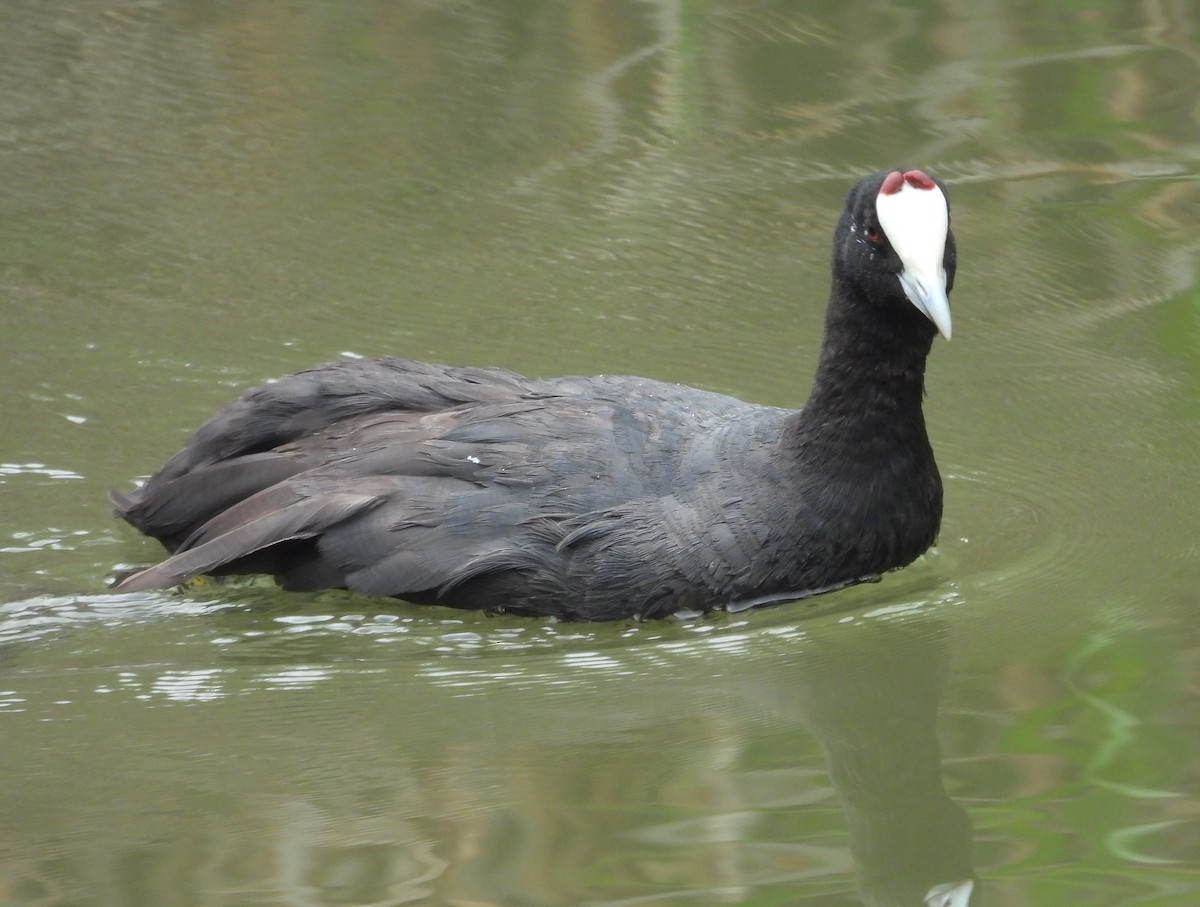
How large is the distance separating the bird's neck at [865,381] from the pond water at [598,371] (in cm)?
43

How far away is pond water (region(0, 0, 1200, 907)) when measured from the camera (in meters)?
3.54

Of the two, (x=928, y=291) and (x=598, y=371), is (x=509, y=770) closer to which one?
(x=928, y=291)

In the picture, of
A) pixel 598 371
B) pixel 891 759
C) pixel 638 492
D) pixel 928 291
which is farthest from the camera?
pixel 598 371

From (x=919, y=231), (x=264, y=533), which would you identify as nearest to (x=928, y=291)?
(x=919, y=231)

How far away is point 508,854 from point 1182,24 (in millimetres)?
6139

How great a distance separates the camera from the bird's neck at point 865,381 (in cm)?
452

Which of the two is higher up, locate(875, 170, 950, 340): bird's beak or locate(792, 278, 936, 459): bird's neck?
locate(875, 170, 950, 340): bird's beak

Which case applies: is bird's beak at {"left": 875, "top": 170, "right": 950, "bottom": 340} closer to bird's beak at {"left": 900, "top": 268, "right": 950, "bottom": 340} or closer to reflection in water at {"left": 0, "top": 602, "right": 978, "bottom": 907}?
bird's beak at {"left": 900, "top": 268, "right": 950, "bottom": 340}

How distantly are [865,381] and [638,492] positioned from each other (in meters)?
0.64

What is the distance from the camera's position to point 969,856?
3430mm

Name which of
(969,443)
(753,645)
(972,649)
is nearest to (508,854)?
(753,645)

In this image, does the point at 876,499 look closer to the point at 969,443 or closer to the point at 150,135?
the point at 969,443

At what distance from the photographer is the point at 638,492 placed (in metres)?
4.52

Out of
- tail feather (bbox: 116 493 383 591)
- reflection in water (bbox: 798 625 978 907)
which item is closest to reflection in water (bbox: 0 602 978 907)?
reflection in water (bbox: 798 625 978 907)
